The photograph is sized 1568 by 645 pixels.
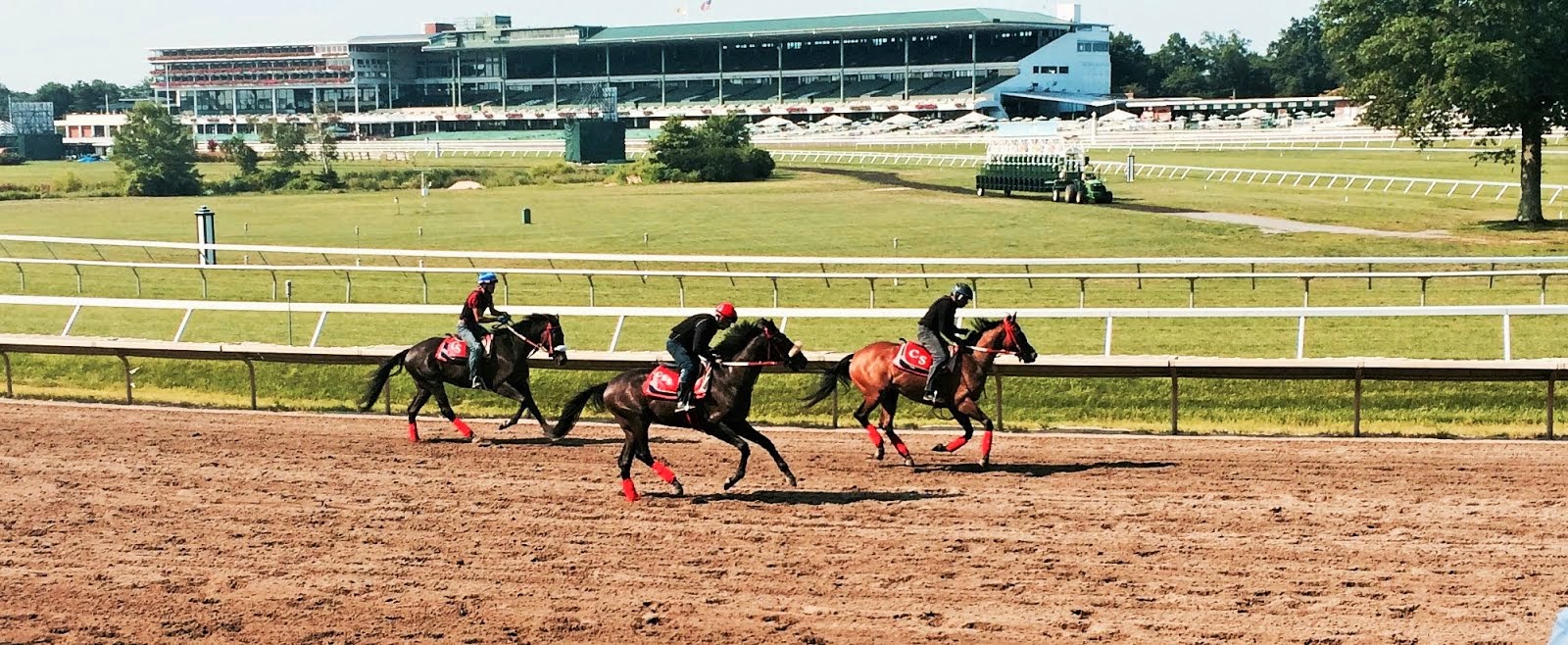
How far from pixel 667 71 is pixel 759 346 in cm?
12133

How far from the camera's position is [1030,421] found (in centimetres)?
1592

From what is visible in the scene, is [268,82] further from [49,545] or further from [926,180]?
[49,545]

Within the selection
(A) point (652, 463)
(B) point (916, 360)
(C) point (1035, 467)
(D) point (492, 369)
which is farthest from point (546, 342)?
(C) point (1035, 467)

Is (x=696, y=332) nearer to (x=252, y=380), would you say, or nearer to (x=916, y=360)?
(x=916, y=360)

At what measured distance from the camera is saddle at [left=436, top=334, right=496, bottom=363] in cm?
1501

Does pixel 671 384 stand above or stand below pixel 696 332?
below

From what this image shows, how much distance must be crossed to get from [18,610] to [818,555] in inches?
183

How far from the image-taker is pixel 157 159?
68.8 metres

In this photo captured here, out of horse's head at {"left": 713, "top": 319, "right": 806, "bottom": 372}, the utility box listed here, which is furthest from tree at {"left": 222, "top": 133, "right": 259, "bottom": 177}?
horse's head at {"left": 713, "top": 319, "right": 806, "bottom": 372}

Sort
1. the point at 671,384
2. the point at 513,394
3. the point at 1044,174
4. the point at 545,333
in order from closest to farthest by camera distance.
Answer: the point at 671,384, the point at 545,333, the point at 513,394, the point at 1044,174

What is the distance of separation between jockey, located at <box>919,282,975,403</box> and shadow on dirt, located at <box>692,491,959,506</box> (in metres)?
1.19

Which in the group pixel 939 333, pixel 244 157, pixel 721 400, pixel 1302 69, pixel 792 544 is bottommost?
pixel 792 544

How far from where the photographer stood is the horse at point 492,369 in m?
14.8

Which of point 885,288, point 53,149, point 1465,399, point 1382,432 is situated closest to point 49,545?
point 1382,432
